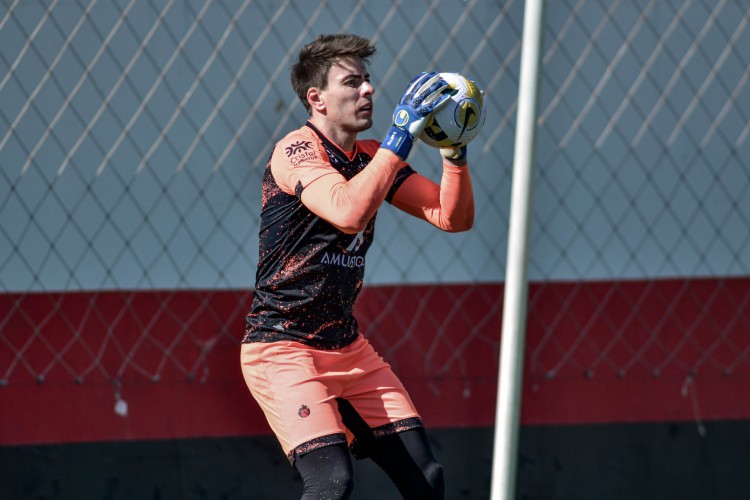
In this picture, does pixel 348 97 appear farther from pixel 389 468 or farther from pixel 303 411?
pixel 389 468

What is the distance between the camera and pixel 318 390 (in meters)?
2.81

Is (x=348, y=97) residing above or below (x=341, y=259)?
above

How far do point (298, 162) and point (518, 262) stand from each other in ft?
2.71

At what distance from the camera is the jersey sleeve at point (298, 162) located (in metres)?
2.76

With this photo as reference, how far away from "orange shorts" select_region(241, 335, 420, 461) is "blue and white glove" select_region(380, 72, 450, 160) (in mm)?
632

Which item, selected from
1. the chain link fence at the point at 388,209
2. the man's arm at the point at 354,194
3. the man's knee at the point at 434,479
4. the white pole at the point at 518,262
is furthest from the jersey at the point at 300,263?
the chain link fence at the point at 388,209

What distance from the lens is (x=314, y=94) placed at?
9.78 feet

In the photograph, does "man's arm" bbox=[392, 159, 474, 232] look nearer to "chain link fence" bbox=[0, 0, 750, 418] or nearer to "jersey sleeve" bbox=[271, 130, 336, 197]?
"jersey sleeve" bbox=[271, 130, 336, 197]

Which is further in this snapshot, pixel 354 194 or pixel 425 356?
pixel 425 356

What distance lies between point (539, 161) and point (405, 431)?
177 cm

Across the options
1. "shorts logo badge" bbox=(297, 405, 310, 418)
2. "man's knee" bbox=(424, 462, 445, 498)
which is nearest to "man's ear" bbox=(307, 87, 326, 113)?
"shorts logo badge" bbox=(297, 405, 310, 418)

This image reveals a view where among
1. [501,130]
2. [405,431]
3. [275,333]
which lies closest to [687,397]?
[501,130]

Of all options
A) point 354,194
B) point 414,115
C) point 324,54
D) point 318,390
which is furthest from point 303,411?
point 324,54

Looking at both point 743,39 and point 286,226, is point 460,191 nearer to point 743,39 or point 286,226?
point 286,226
